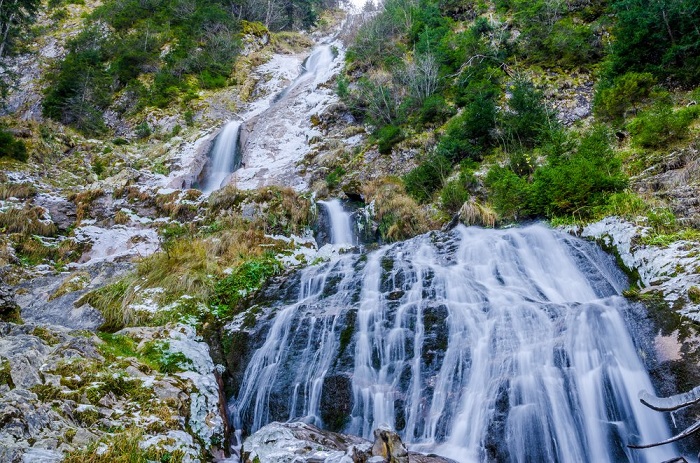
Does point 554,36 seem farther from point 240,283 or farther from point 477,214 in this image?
point 240,283

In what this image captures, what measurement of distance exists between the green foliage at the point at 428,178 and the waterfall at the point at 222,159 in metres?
8.43

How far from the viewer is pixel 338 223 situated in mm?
11453

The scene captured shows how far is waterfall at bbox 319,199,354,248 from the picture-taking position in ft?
35.9

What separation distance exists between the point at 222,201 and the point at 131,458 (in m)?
10.4

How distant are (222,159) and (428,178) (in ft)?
34.1

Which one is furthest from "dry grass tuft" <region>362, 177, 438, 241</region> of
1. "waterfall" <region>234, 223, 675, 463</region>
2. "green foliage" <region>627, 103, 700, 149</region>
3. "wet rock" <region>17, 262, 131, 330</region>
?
"wet rock" <region>17, 262, 131, 330</region>

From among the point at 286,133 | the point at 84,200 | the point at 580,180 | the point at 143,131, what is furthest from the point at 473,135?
the point at 143,131

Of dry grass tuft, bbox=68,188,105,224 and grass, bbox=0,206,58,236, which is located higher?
A: dry grass tuft, bbox=68,188,105,224

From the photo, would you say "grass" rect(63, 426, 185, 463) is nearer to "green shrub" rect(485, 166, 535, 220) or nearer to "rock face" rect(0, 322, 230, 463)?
"rock face" rect(0, 322, 230, 463)

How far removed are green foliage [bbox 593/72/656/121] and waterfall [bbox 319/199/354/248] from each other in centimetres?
742

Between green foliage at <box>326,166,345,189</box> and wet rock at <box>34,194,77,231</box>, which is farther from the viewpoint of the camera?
green foliage at <box>326,166,345,189</box>

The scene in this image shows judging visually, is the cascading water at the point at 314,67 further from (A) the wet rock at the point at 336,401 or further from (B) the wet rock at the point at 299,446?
(B) the wet rock at the point at 299,446

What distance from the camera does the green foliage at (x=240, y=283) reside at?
723 centimetres

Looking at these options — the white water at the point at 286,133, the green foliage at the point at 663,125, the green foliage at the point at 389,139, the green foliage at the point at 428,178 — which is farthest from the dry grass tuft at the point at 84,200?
the green foliage at the point at 663,125
